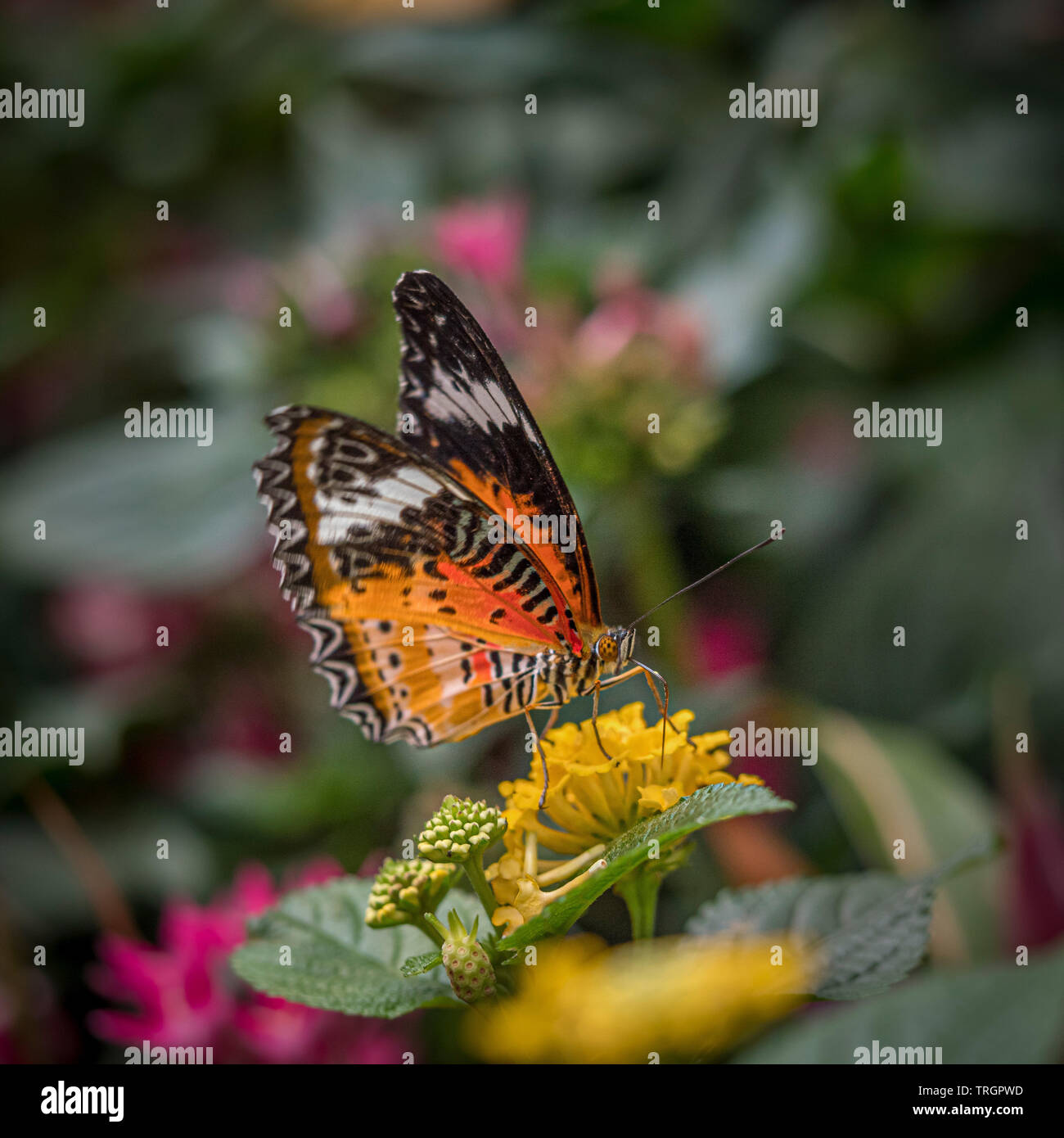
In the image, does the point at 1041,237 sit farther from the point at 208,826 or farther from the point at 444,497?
the point at 208,826

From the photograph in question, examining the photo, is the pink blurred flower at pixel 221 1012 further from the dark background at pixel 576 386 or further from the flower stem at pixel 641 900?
the flower stem at pixel 641 900

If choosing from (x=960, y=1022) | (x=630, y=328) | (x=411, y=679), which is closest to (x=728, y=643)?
(x=630, y=328)

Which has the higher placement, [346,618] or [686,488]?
[686,488]

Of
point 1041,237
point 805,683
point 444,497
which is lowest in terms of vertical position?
point 805,683

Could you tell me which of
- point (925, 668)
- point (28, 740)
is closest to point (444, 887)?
point (925, 668)

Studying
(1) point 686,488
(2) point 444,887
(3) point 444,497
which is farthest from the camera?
(1) point 686,488
